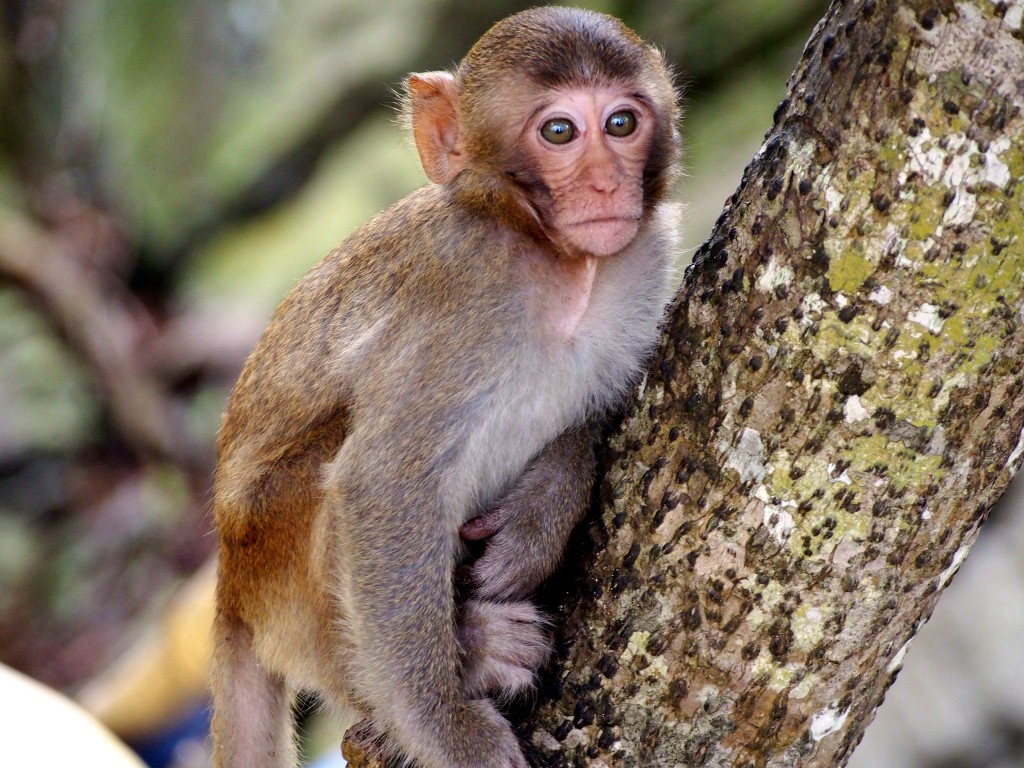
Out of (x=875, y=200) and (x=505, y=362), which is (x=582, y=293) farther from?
(x=875, y=200)

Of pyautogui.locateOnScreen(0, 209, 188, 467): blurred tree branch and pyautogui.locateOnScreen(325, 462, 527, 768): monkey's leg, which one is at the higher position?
pyautogui.locateOnScreen(325, 462, 527, 768): monkey's leg

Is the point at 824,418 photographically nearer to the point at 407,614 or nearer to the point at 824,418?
the point at 824,418

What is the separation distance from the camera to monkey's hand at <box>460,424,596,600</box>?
3.07 m

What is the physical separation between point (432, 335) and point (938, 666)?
5132 millimetres

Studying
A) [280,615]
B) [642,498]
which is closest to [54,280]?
[280,615]

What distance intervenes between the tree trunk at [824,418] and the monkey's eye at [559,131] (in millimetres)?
653

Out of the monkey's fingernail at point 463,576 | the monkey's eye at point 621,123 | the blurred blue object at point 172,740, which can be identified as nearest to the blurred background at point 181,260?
the blurred blue object at point 172,740

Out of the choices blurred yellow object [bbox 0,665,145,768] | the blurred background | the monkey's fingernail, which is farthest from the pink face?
the blurred background

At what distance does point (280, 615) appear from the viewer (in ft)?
11.7

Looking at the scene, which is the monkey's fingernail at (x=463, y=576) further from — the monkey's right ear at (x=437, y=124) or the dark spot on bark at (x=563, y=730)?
the monkey's right ear at (x=437, y=124)

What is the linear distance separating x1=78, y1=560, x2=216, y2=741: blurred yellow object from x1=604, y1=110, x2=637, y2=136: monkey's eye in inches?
183

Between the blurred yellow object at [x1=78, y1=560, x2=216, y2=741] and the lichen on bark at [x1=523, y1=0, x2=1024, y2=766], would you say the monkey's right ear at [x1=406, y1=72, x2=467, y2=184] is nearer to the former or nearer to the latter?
the lichen on bark at [x1=523, y1=0, x2=1024, y2=766]

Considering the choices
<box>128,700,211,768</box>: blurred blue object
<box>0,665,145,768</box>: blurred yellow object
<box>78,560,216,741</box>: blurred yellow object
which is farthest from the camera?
<box>128,700,211,768</box>: blurred blue object

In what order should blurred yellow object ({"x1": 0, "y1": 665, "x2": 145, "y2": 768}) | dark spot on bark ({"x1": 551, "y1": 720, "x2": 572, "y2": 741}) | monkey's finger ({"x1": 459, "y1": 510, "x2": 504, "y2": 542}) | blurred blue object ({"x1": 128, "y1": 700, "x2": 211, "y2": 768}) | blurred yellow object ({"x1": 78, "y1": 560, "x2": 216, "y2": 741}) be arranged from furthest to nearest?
blurred blue object ({"x1": 128, "y1": 700, "x2": 211, "y2": 768})
blurred yellow object ({"x1": 78, "y1": 560, "x2": 216, "y2": 741})
blurred yellow object ({"x1": 0, "y1": 665, "x2": 145, "y2": 768})
monkey's finger ({"x1": 459, "y1": 510, "x2": 504, "y2": 542})
dark spot on bark ({"x1": 551, "y1": 720, "x2": 572, "y2": 741})
